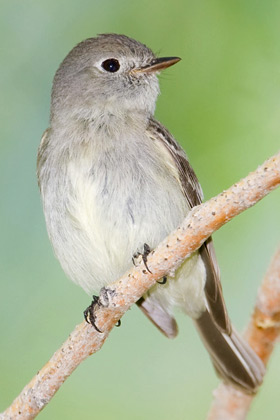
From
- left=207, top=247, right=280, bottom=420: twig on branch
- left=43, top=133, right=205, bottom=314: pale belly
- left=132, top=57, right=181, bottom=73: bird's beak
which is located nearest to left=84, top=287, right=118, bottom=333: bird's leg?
left=43, top=133, right=205, bottom=314: pale belly

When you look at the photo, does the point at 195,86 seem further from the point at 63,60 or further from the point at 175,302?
the point at 175,302

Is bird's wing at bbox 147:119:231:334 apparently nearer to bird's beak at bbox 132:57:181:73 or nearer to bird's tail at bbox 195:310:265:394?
bird's tail at bbox 195:310:265:394

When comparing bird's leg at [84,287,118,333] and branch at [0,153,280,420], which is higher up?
bird's leg at [84,287,118,333]

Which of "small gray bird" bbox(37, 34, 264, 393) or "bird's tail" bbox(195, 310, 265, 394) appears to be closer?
"small gray bird" bbox(37, 34, 264, 393)

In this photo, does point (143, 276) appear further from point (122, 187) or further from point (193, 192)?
point (193, 192)

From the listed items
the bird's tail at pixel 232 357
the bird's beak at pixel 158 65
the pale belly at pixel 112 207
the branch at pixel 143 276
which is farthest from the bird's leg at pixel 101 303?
the bird's beak at pixel 158 65

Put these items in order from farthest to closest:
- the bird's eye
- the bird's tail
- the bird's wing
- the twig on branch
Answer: the bird's eye < the bird's tail < the bird's wing < the twig on branch

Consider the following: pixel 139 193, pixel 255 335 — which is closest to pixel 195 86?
pixel 139 193

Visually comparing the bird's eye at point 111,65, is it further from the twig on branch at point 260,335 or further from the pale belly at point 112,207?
the twig on branch at point 260,335
